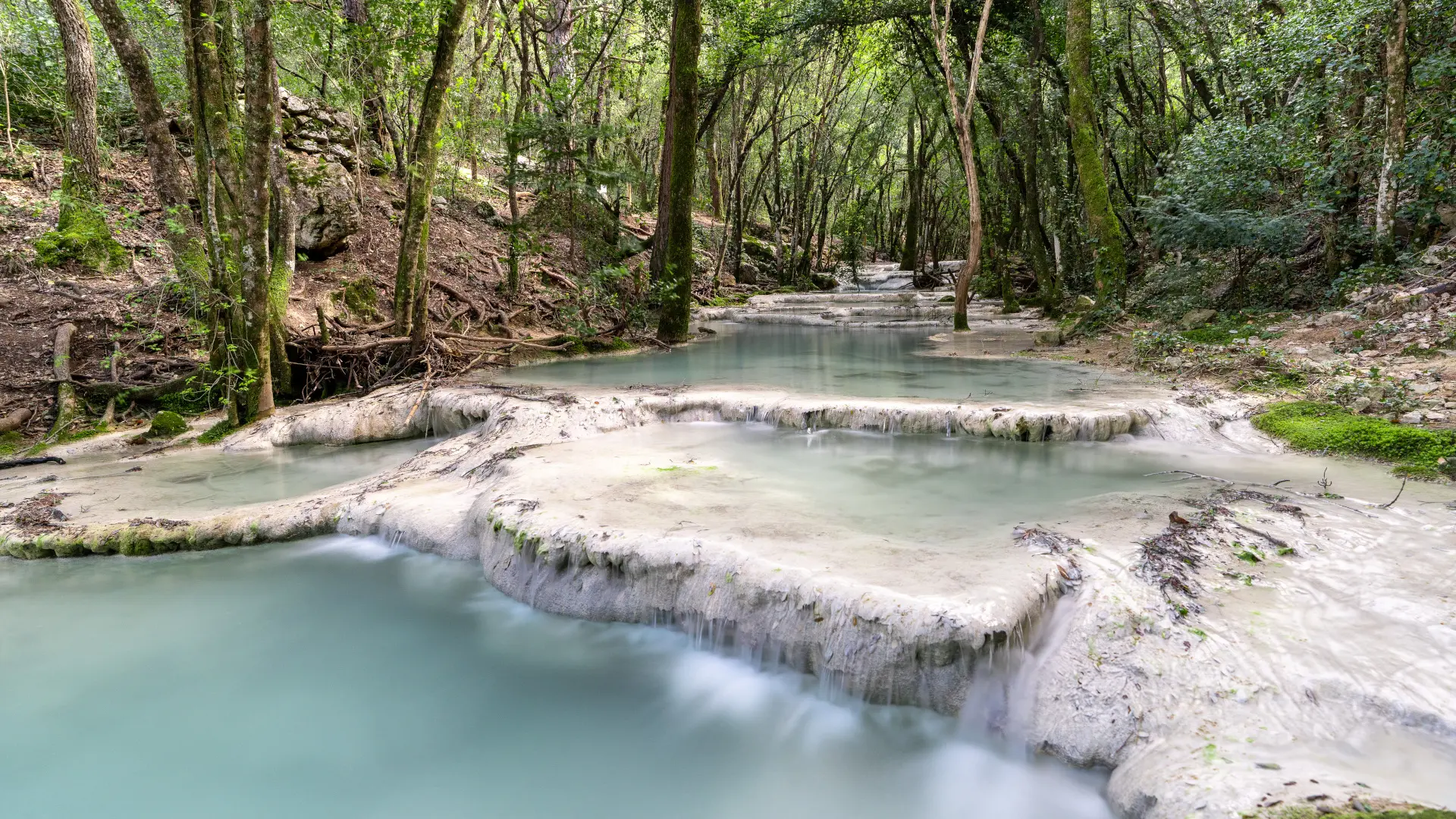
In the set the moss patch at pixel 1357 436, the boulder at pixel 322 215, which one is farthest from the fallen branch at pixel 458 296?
the moss patch at pixel 1357 436

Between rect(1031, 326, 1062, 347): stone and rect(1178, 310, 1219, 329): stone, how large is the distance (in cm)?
176

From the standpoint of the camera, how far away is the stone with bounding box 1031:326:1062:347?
11.5 m

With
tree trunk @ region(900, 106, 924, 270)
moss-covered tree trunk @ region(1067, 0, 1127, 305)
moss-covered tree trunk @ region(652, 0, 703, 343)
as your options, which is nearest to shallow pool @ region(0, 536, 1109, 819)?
moss-covered tree trunk @ region(652, 0, 703, 343)

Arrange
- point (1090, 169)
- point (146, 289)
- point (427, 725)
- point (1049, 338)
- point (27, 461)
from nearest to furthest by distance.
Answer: point (427, 725) → point (27, 461) → point (146, 289) → point (1090, 169) → point (1049, 338)

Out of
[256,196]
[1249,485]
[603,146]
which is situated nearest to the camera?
[1249,485]

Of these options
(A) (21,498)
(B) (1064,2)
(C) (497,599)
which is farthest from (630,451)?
(B) (1064,2)

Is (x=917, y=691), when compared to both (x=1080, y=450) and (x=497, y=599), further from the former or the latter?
(x=1080, y=450)

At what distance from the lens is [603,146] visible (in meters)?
15.1

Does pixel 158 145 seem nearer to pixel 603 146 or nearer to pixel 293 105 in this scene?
pixel 293 105

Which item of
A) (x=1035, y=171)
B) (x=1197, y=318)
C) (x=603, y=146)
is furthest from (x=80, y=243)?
(x=1035, y=171)

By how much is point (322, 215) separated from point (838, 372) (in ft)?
A: 28.1

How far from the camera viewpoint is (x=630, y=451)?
6008mm

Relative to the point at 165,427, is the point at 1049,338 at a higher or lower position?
higher

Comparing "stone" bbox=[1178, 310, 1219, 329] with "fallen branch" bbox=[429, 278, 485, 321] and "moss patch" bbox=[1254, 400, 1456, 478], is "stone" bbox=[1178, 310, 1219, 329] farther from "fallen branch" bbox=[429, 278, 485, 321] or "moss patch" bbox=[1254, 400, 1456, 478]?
"fallen branch" bbox=[429, 278, 485, 321]
